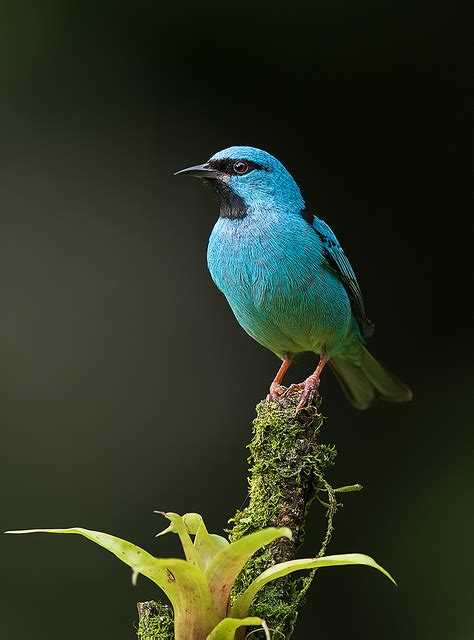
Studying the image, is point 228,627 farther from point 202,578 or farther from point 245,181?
point 245,181

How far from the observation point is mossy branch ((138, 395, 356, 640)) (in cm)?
212

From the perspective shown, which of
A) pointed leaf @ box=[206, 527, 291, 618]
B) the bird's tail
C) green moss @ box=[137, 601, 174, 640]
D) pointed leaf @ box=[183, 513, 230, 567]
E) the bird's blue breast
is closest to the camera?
pointed leaf @ box=[206, 527, 291, 618]

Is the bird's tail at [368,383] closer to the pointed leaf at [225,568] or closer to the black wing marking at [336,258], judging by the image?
the black wing marking at [336,258]

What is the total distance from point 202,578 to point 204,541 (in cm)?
14

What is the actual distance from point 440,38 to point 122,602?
396cm

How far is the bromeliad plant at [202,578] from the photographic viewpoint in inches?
71.5

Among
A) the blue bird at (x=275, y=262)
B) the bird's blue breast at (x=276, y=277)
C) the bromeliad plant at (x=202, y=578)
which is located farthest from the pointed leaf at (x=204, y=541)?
the bird's blue breast at (x=276, y=277)

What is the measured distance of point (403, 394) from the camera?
5.14 meters

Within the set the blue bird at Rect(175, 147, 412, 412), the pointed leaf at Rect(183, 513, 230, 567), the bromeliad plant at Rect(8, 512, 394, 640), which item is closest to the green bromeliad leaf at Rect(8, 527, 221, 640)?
the bromeliad plant at Rect(8, 512, 394, 640)

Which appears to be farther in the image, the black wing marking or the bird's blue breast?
the black wing marking

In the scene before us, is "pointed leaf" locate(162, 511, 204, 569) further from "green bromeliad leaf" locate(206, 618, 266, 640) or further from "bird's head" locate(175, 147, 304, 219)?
"bird's head" locate(175, 147, 304, 219)

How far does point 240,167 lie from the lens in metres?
4.33

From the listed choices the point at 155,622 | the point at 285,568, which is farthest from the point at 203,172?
the point at 285,568

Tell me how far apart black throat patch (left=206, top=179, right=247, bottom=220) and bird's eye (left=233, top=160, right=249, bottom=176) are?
91 millimetres
